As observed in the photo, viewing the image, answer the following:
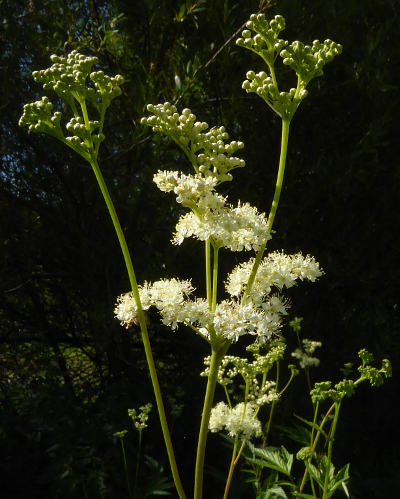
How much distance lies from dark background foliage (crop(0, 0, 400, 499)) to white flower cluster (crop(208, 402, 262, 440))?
882mm

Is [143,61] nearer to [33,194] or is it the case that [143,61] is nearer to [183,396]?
[33,194]

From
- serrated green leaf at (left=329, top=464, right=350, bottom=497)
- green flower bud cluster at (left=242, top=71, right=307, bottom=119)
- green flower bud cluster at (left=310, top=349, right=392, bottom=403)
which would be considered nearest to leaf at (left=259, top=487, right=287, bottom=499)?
serrated green leaf at (left=329, top=464, right=350, bottom=497)

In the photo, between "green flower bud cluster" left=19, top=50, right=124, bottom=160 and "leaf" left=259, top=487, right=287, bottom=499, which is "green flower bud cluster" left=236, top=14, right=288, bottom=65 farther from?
"leaf" left=259, top=487, right=287, bottom=499

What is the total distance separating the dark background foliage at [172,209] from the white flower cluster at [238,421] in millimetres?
Answer: 882

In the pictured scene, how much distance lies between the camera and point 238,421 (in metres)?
2.35

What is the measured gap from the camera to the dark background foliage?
3367 mm

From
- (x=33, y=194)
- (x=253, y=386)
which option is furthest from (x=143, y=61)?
(x=253, y=386)

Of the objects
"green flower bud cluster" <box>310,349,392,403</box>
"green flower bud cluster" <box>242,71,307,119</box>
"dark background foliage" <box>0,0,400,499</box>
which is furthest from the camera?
"dark background foliage" <box>0,0,400,499</box>

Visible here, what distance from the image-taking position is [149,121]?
1620mm

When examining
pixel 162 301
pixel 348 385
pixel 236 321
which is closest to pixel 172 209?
pixel 162 301

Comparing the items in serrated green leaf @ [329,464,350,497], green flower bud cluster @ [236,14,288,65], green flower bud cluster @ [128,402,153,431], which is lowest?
serrated green leaf @ [329,464,350,497]

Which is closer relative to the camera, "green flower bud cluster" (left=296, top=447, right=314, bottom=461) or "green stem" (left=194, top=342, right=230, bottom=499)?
"green stem" (left=194, top=342, right=230, bottom=499)

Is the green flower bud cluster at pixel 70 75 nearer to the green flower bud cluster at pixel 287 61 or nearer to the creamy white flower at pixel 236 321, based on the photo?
the green flower bud cluster at pixel 287 61

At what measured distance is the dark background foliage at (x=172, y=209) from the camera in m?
3.37
